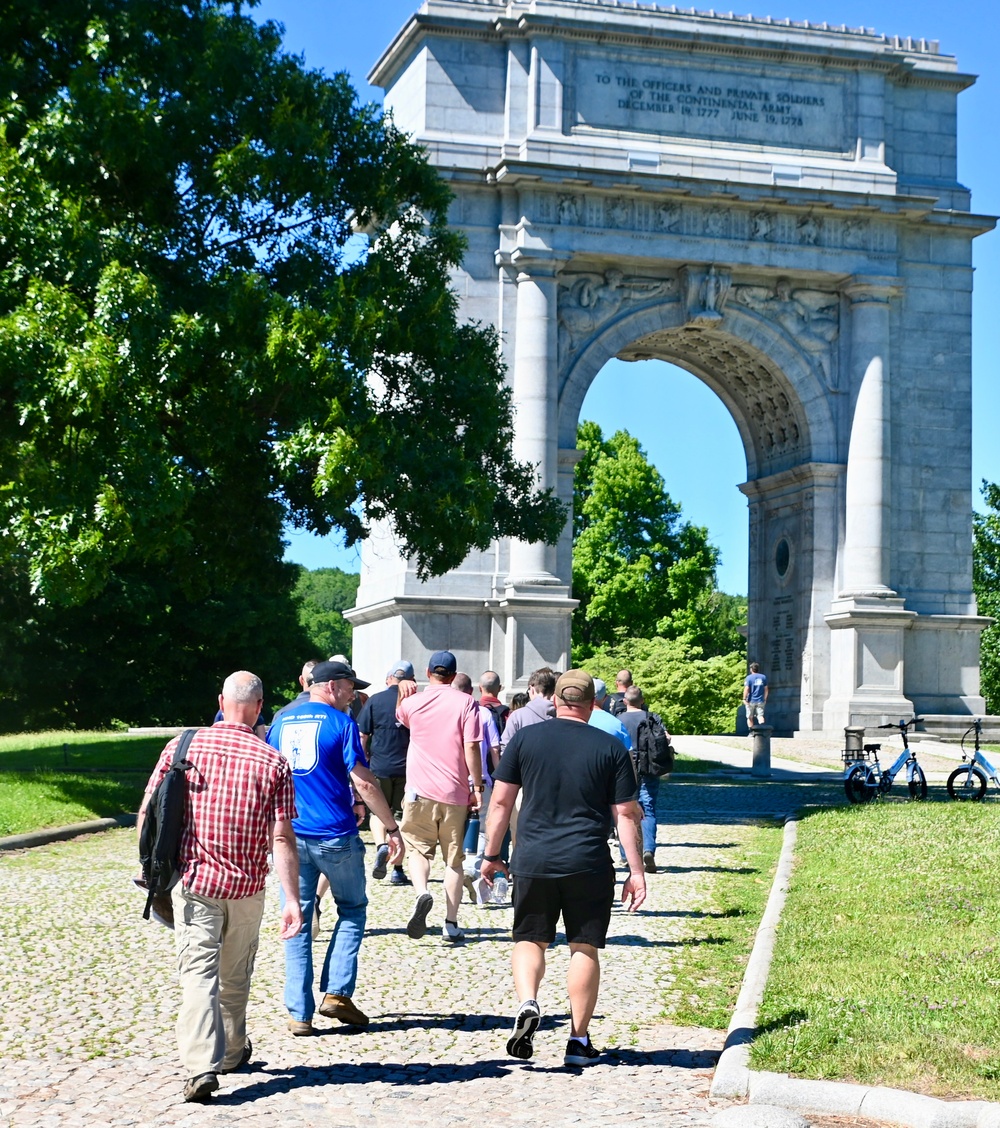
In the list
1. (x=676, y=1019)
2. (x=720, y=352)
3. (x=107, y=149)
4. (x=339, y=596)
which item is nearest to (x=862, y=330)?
(x=720, y=352)

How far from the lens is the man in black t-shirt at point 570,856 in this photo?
7449mm

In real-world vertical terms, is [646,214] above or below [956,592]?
above

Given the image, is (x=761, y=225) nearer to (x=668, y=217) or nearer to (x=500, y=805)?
(x=668, y=217)

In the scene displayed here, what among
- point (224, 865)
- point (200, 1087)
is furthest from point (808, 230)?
point (200, 1087)

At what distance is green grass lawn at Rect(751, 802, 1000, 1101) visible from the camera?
23.0 ft

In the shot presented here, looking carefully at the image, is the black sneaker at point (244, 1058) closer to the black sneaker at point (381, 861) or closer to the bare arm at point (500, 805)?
the bare arm at point (500, 805)

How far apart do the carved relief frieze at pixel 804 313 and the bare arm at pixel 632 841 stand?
27.6 metres

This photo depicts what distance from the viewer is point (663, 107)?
33.2 meters

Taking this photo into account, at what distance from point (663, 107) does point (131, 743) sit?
16.6 metres

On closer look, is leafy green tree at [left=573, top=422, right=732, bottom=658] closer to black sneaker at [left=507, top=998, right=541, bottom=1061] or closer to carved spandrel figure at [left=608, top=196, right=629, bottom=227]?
carved spandrel figure at [left=608, top=196, right=629, bottom=227]

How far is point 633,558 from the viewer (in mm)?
58719

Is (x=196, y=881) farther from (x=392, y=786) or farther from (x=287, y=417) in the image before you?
(x=287, y=417)

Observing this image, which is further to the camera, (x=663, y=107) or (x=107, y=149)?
(x=663, y=107)

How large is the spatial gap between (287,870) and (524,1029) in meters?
1.30
